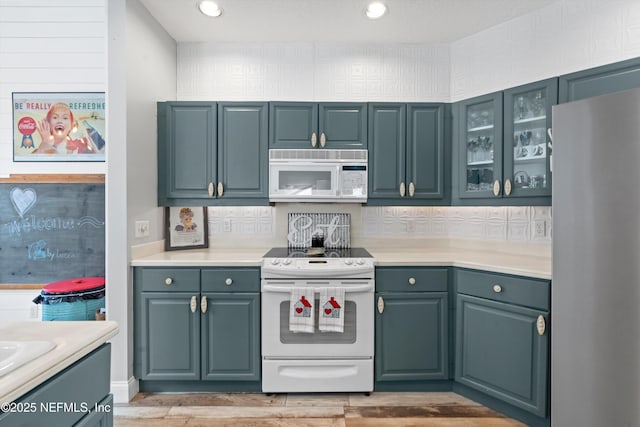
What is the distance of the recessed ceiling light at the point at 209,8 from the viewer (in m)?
2.43

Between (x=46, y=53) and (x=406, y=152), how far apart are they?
3158mm

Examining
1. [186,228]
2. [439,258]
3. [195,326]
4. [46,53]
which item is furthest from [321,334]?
[46,53]

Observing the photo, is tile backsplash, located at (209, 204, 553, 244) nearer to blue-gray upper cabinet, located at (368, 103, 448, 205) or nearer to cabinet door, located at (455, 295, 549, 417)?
blue-gray upper cabinet, located at (368, 103, 448, 205)

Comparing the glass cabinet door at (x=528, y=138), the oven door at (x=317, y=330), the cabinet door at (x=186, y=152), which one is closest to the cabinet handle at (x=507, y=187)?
the glass cabinet door at (x=528, y=138)

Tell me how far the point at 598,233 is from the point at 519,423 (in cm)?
135

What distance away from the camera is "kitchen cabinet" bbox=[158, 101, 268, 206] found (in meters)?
2.74

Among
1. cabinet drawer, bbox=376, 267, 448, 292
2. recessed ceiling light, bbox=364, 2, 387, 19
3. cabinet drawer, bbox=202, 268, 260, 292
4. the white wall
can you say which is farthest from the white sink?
the white wall

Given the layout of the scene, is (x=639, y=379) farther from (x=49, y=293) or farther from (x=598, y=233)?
(x=49, y=293)

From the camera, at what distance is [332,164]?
271cm

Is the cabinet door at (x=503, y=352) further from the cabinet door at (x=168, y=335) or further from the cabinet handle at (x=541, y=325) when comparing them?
the cabinet door at (x=168, y=335)

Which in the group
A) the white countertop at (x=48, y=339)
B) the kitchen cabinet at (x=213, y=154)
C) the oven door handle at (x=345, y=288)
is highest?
the kitchen cabinet at (x=213, y=154)

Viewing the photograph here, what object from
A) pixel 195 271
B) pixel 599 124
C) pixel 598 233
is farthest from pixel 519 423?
pixel 195 271

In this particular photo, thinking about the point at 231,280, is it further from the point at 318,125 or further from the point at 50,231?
the point at 50,231

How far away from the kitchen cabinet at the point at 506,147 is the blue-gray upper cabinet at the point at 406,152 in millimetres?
153
